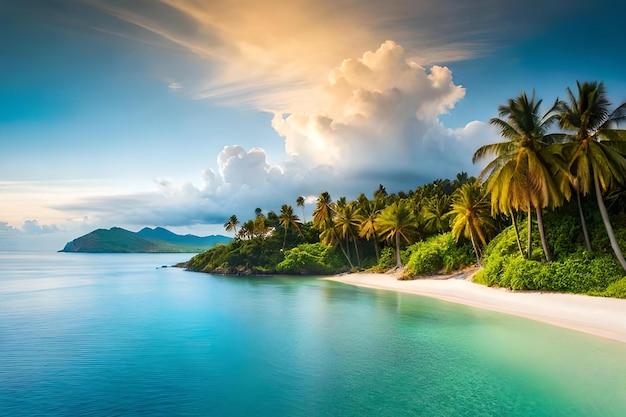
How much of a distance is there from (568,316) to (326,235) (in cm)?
3771

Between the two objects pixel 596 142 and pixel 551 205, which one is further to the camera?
pixel 551 205

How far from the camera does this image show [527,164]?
24500mm

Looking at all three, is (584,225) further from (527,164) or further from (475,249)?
(475,249)

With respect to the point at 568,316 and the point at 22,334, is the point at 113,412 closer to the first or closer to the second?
the point at 22,334

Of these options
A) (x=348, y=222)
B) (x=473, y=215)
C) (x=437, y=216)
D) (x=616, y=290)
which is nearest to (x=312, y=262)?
(x=348, y=222)

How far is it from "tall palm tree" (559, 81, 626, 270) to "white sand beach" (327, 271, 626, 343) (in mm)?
3521

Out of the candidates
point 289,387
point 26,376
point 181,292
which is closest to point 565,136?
point 289,387

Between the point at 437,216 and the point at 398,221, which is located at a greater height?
the point at 437,216

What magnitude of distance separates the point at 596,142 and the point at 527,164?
352 centimetres

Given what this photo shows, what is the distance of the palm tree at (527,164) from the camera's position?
23.8 metres

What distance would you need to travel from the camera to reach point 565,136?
84.5 ft

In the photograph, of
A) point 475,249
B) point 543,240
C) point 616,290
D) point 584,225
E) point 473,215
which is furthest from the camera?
point 475,249

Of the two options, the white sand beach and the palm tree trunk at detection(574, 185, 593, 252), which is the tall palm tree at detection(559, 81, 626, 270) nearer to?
the palm tree trunk at detection(574, 185, 593, 252)

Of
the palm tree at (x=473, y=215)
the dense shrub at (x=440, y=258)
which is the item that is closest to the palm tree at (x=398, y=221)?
the dense shrub at (x=440, y=258)
